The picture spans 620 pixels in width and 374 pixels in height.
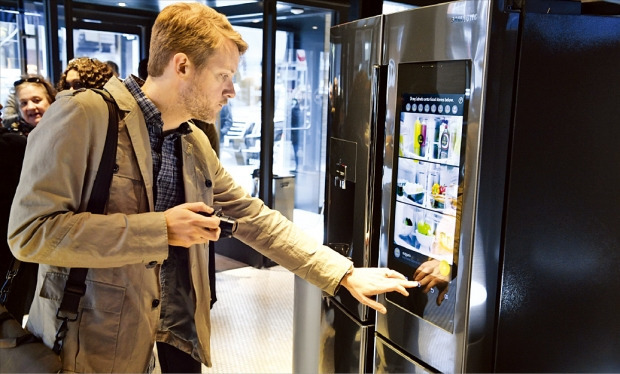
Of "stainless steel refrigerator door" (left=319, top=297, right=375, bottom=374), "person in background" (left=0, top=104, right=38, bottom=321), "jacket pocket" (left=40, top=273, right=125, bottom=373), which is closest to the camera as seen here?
"jacket pocket" (left=40, top=273, right=125, bottom=373)

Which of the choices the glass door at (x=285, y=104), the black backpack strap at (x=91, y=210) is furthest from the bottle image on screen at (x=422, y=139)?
the glass door at (x=285, y=104)

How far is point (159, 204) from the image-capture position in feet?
5.30

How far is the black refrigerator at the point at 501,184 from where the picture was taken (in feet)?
5.62

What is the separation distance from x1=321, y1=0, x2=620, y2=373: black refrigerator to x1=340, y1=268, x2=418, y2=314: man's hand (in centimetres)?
19

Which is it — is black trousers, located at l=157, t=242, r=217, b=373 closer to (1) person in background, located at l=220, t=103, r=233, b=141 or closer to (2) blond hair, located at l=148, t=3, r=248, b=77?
(2) blond hair, located at l=148, t=3, r=248, b=77

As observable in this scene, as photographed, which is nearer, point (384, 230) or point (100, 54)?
point (384, 230)

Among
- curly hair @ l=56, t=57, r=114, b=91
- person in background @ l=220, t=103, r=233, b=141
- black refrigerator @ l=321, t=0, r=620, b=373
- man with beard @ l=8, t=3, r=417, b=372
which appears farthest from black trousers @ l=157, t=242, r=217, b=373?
person in background @ l=220, t=103, r=233, b=141

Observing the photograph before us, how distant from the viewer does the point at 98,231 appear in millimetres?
1335

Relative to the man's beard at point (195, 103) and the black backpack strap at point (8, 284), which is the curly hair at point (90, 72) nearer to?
the black backpack strap at point (8, 284)

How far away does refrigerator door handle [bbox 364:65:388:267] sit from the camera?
2186 mm

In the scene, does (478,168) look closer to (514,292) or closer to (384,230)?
(514,292)

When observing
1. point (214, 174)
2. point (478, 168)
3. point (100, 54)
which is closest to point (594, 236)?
point (478, 168)

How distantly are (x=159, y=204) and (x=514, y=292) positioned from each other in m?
1.07

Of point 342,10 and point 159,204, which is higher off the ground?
point 342,10
